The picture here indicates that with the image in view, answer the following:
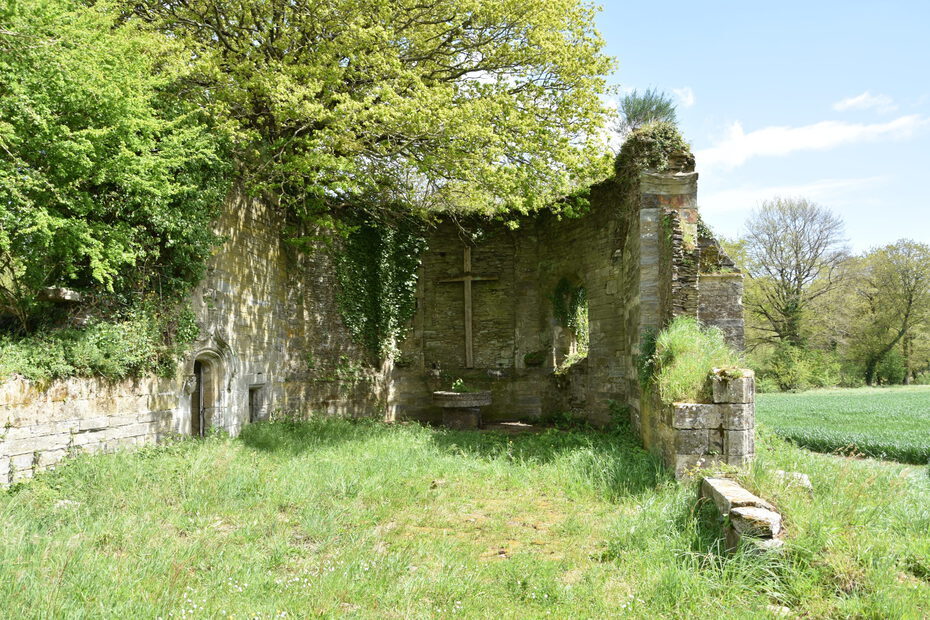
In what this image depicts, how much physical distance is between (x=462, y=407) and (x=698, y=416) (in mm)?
7185

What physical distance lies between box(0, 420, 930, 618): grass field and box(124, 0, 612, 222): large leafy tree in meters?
5.23

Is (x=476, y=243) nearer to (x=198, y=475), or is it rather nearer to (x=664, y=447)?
(x=664, y=447)

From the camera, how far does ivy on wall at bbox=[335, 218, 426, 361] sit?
13.2 metres

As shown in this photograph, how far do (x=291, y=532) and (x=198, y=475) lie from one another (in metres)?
2.02

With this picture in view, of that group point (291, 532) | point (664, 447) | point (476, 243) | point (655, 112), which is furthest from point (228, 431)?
point (655, 112)

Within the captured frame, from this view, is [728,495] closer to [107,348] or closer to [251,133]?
[107,348]

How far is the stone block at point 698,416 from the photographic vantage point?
249 inches

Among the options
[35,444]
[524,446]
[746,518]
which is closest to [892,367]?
[524,446]

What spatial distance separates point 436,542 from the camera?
16.3 feet

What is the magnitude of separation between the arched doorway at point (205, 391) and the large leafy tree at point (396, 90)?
302 cm

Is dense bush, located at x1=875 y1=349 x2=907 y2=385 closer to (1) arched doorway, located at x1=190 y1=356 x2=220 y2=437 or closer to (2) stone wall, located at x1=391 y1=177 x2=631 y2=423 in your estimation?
(2) stone wall, located at x1=391 y1=177 x2=631 y2=423

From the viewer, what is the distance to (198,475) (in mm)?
6430

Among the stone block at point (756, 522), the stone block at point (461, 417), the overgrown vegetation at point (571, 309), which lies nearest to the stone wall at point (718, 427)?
the stone block at point (756, 522)

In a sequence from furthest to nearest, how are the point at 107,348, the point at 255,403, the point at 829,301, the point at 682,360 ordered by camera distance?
the point at 829,301, the point at 255,403, the point at 682,360, the point at 107,348
